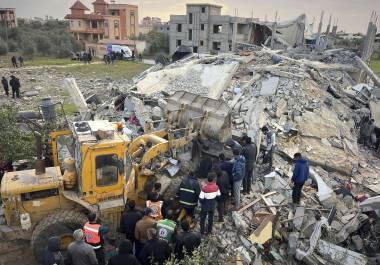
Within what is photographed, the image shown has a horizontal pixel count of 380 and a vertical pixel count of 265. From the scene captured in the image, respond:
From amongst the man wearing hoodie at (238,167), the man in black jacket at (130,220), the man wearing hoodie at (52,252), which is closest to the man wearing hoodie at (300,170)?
the man wearing hoodie at (238,167)

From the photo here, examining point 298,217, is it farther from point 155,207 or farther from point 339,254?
point 155,207

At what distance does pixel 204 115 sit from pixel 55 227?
460cm

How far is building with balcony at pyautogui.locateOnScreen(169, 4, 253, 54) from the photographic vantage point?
3959cm

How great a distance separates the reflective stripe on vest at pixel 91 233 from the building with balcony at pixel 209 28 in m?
36.5

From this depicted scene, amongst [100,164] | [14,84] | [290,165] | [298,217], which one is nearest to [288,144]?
[290,165]

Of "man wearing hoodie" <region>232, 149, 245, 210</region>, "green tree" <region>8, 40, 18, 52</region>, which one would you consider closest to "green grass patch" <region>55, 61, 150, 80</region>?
"green tree" <region>8, 40, 18, 52</region>

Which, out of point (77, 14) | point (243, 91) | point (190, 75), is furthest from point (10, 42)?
point (243, 91)

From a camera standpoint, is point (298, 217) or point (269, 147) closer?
point (298, 217)

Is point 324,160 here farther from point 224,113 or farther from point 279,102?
point 224,113

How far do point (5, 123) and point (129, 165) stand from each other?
4.53 metres

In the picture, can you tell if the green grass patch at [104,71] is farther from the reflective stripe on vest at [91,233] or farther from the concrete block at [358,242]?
the concrete block at [358,242]

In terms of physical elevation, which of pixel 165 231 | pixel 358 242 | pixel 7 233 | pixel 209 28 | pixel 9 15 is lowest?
pixel 358 242

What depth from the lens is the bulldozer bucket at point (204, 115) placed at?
28.1 feet

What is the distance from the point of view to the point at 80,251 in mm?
4785
